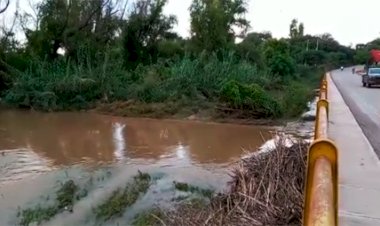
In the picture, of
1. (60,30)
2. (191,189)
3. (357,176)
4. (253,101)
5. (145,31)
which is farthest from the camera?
(145,31)

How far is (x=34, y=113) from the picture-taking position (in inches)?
795

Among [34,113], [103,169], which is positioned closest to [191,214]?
[103,169]

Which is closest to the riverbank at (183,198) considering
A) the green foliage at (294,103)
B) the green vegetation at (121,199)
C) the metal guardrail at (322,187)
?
the green vegetation at (121,199)

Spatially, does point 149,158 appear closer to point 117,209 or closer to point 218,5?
point 117,209

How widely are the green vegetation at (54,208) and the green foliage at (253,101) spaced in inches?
387

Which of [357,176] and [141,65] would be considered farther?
[141,65]

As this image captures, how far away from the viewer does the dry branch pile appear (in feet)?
13.5

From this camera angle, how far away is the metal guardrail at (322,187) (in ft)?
5.08

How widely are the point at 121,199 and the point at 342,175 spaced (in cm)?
344

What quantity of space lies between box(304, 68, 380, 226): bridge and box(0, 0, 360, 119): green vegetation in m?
7.58

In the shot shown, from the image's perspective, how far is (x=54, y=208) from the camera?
23.4ft

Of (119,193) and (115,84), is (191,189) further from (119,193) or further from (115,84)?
(115,84)

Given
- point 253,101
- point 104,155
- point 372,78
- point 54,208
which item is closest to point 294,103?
point 253,101

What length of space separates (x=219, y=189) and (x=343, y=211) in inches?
146
